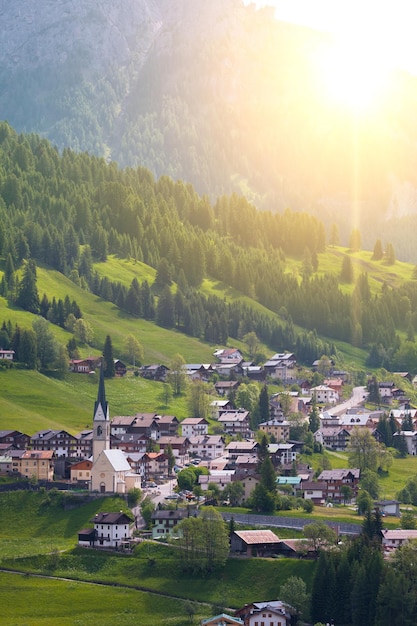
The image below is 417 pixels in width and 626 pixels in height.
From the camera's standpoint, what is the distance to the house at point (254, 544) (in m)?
140

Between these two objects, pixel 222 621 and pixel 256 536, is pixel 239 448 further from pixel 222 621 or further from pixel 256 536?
pixel 222 621

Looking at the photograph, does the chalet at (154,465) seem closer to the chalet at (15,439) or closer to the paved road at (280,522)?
the chalet at (15,439)

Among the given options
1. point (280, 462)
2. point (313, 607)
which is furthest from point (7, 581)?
point (280, 462)

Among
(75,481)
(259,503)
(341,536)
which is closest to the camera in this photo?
(341,536)

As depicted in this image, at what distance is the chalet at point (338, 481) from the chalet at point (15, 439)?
40244 mm

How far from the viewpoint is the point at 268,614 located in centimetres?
12412

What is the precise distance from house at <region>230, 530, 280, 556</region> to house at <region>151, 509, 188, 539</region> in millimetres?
9226

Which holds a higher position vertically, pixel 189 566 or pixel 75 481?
pixel 75 481

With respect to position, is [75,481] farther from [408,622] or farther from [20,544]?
[408,622]

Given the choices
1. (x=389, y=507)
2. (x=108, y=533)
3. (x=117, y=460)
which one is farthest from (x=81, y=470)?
(x=389, y=507)

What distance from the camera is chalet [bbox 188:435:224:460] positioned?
19293cm

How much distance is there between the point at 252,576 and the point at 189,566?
691cm

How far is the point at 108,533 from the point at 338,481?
128 feet

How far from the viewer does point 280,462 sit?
18712cm
